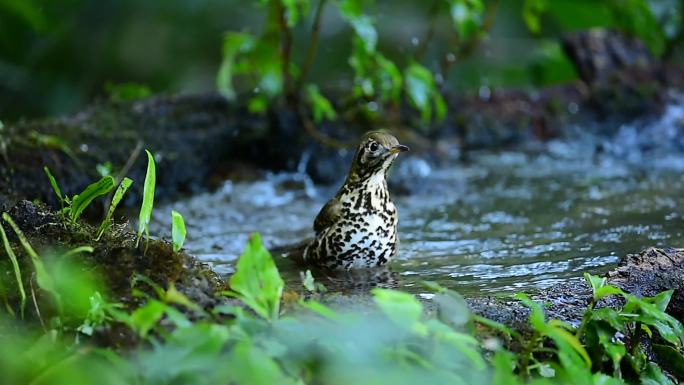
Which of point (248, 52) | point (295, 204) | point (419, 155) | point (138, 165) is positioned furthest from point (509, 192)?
point (138, 165)

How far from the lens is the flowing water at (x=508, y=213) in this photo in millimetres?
5277

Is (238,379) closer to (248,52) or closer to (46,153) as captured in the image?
(46,153)

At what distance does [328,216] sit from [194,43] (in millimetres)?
7545

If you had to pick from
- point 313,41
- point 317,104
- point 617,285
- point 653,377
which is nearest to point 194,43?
point 317,104

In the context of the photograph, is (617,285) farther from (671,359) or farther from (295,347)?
(295,347)

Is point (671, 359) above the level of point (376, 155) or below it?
below

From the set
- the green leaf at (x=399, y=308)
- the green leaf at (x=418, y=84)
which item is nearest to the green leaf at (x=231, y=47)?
the green leaf at (x=418, y=84)

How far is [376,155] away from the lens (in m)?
5.53

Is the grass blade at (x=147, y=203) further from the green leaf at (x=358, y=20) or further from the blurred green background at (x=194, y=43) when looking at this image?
the blurred green background at (x=194, y=43)

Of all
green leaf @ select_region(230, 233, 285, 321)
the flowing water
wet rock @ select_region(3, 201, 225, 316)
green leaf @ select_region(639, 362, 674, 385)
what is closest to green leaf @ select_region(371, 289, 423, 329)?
green leaf @ select_region(230, 233, 285, 321)

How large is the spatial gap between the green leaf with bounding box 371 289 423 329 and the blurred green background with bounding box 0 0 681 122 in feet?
23.4

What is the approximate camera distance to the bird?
5.38 metres

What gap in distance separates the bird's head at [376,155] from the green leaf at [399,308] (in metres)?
2.78

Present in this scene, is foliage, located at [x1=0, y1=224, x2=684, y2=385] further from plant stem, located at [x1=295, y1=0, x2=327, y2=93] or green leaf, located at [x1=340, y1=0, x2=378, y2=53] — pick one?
plant stem, located at [x1=295, y1=0, x2=327, y2=93]
